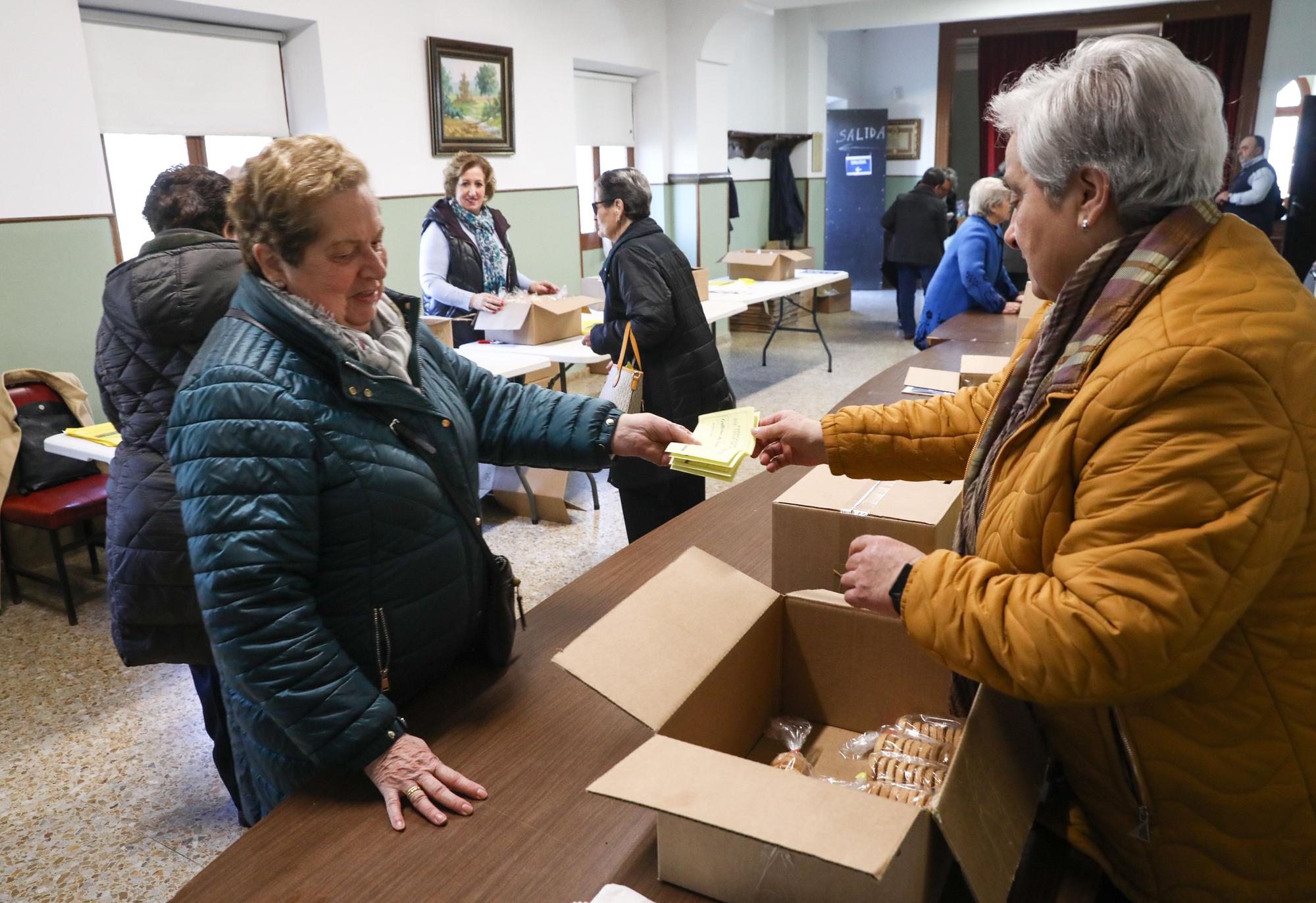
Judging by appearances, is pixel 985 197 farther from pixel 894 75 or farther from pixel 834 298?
pixel 894 75

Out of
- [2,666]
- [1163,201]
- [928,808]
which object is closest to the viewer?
[928,808]

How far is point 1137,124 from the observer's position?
36.5 inches

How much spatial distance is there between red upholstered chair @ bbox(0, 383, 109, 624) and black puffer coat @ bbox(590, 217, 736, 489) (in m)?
1.98

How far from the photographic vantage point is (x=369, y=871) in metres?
1.04

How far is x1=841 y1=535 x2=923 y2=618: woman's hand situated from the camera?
3.29 ft

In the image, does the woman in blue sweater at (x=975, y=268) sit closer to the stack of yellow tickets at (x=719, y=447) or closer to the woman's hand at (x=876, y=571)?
the stack of yellow tickets at (x=719, y=447)

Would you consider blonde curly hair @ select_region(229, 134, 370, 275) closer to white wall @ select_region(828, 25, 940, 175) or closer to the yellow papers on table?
the yellow papers on table

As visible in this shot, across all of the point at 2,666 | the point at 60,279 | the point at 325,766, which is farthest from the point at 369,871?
the point at 60,279

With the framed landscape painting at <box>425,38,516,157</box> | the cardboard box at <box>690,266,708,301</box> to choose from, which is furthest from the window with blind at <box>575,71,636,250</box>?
the cardboard box at <box>690,266,708,301</box>

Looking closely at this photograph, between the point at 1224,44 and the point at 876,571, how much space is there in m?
11.6

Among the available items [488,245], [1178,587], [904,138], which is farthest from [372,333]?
[904,138]

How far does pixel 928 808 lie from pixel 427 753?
25.8 inches

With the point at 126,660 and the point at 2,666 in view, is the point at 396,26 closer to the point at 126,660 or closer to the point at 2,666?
the point at 2,666

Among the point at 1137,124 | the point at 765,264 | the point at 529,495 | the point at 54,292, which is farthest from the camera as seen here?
the point at 765,264
